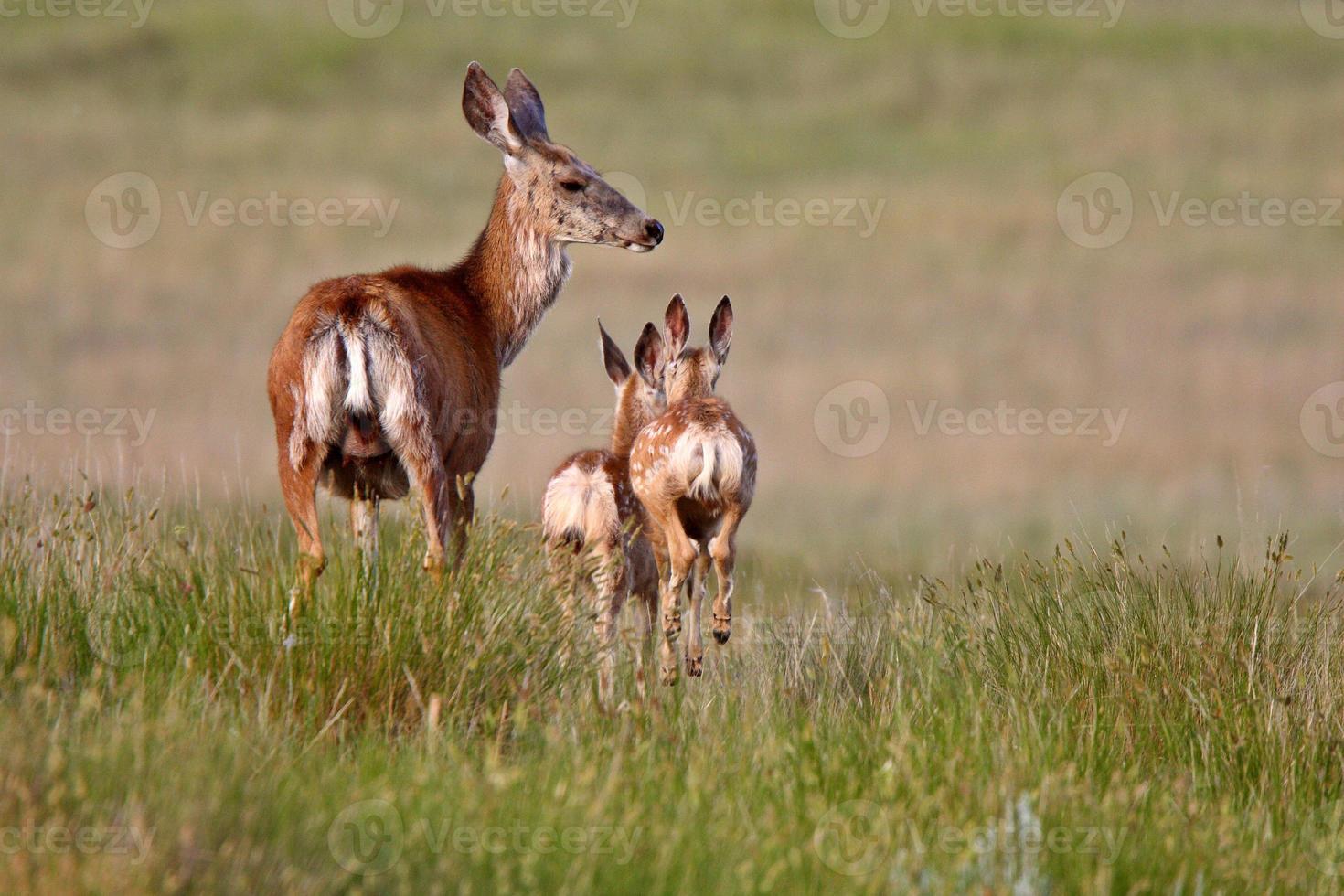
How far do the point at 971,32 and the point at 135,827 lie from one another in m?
60.5

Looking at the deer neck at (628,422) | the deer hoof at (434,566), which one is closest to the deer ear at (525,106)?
the deer neck at (628,422)

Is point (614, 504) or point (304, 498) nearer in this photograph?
point (304, 498)

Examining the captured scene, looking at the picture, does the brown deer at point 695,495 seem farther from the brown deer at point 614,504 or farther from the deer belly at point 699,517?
the brown deer at point 614,504

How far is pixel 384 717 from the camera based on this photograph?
19.4ft

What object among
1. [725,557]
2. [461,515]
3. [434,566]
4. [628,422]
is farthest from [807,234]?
[434,566]

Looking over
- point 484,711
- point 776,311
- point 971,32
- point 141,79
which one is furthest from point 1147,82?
point 484,711

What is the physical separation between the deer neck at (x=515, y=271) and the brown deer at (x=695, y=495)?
3.22ft

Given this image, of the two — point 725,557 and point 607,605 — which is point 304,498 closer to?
point 607,605

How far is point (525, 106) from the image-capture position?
31.2 feet

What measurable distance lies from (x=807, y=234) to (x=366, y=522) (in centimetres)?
3543

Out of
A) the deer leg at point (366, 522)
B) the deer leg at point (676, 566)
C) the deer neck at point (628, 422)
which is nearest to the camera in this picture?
the deer leg at point (366, 522)

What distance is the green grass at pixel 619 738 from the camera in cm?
456

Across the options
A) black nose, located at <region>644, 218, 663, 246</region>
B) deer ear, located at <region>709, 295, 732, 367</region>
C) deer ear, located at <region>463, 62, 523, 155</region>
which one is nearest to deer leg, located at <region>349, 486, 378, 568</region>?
deer ear, located at <region>709, 295, 732, 367</region>

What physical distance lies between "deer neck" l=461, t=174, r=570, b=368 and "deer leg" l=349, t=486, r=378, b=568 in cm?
148
